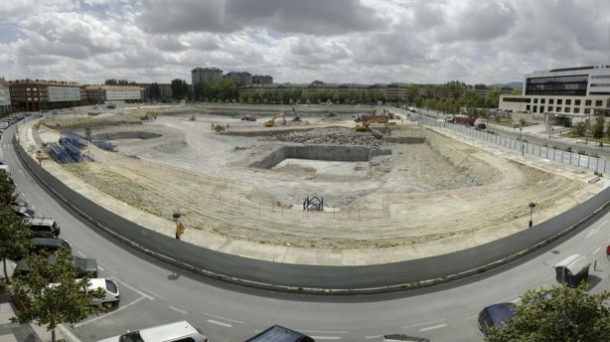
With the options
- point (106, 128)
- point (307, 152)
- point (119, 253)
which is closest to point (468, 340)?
point (119, 253)

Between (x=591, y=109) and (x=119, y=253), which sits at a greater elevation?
(x=591, y=109)

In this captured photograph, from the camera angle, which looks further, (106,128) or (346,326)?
(106,128)

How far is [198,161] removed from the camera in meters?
57.8

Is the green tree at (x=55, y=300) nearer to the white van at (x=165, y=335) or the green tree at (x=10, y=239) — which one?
the white van at (x=165, y=335)

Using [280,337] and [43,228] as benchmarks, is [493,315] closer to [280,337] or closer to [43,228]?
[280,337]

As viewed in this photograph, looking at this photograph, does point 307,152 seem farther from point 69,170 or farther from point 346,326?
point 346,326

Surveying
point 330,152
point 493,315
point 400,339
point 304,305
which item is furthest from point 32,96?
point 493,315

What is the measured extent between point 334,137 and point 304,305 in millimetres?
58872

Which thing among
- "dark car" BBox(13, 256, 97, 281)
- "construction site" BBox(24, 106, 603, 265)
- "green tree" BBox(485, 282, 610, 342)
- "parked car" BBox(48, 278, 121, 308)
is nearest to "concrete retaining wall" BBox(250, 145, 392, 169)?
"construction site" BBox(24, 106, 603, 265)

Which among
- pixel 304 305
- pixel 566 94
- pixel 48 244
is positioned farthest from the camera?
pixel 566 94

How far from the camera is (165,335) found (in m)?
13.9

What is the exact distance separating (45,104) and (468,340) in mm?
153133

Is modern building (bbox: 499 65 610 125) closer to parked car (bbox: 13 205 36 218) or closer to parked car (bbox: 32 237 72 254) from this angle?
parked car (bbox: 13 205 36 218)

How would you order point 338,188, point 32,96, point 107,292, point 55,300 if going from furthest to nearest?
point 32,96
point 338,188
point 107,292
point 55,300
